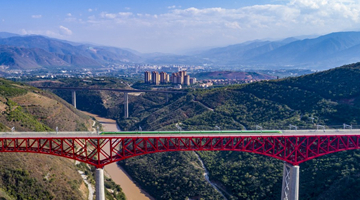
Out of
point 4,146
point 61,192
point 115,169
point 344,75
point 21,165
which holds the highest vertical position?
point 344,75

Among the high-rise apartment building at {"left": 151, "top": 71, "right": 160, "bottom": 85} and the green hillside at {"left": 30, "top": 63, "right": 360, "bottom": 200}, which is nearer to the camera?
the green hillside at {"left": 30, "top": 63, "right": 360, "bottom": 200}

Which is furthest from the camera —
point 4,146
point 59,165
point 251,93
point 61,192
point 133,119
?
point 133,119

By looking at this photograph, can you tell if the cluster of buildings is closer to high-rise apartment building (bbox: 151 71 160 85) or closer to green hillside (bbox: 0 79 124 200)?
high-rise apartment building (bbox: 151 71 160 85)

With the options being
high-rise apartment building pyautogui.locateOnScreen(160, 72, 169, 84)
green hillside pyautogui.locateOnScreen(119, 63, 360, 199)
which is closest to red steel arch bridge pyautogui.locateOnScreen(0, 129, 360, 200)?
green hillside pyautogui.locateOnScreen(119, 63, 360, 199)

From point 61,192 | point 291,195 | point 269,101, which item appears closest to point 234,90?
point 269,101

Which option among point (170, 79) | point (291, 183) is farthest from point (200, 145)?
point (170, 79)

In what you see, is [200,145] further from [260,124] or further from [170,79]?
[170,79]

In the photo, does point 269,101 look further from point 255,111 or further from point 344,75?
point 344,75

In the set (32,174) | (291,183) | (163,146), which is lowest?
(32,174)

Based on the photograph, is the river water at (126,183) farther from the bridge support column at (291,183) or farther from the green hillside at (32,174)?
the bridge support column at (291,183)
